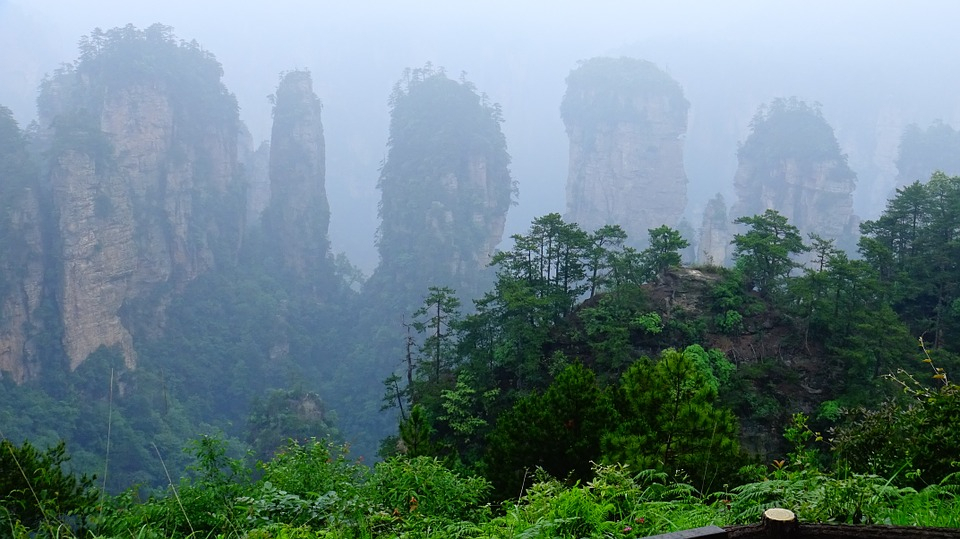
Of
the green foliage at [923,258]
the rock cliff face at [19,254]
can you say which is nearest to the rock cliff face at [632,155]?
the green foliage at [923,258]

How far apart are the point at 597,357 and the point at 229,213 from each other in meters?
40.9

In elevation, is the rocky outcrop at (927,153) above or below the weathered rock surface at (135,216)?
above

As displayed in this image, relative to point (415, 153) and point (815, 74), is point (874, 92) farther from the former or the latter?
point (415, 153)

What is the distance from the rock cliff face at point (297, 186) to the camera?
5331 centimetres

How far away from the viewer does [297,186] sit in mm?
53656

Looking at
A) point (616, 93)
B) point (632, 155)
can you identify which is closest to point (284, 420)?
point (632, 155)

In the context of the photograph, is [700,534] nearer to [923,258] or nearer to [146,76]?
[923,258]

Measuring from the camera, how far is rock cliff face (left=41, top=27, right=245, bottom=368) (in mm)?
35312

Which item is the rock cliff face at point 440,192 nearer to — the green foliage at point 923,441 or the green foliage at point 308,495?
the green foliage at point 308,495

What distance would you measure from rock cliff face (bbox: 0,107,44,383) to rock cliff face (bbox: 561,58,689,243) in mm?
44390

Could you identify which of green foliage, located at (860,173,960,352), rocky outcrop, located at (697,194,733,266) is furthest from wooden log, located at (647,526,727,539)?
rocky outcrop, located at (697,194,733,266)

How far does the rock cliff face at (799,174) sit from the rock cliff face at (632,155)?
7.11 meters

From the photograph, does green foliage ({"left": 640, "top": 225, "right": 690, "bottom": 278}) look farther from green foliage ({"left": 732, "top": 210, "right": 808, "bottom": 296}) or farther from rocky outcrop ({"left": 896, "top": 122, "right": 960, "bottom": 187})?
rocky outcrop ({"left": 896, "top": 122, "right": 960, "bottom": 187})

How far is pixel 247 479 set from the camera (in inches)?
244
